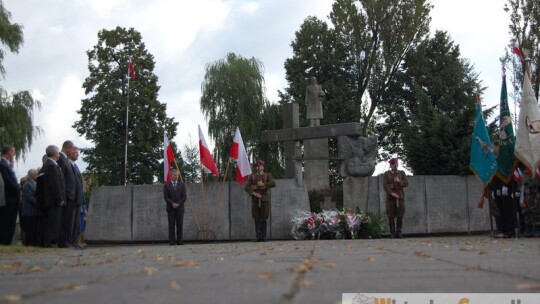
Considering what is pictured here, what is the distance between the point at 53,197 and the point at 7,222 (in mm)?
1449

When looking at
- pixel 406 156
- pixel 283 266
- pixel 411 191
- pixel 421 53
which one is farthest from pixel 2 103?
pixel 283 266

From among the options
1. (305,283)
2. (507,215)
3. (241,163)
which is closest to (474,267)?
(305,283)

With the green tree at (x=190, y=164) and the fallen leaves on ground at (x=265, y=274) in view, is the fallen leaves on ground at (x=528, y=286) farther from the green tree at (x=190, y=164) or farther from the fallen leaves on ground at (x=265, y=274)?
the green tree at (x=190, y=164)

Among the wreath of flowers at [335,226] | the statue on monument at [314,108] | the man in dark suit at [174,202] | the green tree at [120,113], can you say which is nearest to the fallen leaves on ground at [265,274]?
the man in dark suit at [174,202]

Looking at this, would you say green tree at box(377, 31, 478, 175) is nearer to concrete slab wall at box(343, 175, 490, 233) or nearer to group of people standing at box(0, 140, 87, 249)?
concrete slab wall at box(343, 175, 490, 233)

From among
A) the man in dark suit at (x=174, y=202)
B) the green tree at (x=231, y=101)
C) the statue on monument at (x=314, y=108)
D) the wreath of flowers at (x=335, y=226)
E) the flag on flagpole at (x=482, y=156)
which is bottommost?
the wreath of flowers at (x=335, y=226)

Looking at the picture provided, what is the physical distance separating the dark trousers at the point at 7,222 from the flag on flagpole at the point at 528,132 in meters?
9.72

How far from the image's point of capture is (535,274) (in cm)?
476

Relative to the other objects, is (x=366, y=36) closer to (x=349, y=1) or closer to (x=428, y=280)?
(x=349, y=1)

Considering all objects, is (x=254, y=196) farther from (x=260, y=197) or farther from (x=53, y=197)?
(x=53, y=197)

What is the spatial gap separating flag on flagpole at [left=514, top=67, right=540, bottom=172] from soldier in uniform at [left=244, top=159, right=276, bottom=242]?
555 cm

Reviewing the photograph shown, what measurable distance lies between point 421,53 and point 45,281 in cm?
3768

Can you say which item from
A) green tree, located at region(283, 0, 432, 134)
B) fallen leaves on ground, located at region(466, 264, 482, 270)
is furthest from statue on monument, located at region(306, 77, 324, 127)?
fallen leaves on ground, located at region(466, 264, 482, 270)

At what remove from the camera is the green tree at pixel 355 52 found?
39.5 metres
